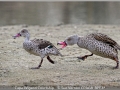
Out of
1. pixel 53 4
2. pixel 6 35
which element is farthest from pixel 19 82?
pixel 53 4

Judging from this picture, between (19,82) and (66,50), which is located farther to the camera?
(66,50)

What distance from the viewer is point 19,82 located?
778cm

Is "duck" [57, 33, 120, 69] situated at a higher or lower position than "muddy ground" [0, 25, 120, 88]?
higher

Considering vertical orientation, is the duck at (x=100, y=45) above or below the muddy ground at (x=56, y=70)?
above

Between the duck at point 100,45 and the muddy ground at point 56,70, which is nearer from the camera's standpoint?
the muddy ground at point 56,70

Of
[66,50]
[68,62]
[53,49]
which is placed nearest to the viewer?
[53,49]

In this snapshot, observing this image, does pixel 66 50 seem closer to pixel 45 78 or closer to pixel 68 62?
pixel 68 62

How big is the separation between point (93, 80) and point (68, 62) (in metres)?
1.78

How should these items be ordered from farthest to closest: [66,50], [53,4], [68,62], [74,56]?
[53,4] → [66,50] → [74,56] → [68,62]

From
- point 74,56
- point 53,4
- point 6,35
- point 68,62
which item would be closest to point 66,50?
point 74,56

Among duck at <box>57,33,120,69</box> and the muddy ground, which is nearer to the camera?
the muddy ground

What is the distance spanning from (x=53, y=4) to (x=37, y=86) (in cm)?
2420

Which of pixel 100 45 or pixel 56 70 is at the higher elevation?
pixel 100 45

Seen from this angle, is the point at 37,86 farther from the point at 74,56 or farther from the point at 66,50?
the point at 66,50
